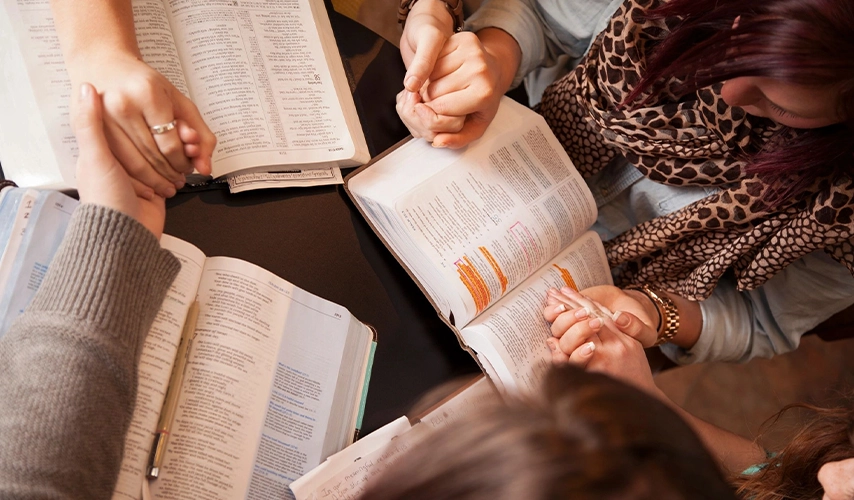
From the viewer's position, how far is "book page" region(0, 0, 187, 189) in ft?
2.06

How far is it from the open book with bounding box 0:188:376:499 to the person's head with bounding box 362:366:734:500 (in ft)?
0.70

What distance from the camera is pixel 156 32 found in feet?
2.40

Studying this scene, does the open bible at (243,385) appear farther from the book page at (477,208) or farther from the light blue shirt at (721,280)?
the light blue shirt at (721,280)

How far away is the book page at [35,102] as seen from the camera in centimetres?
63

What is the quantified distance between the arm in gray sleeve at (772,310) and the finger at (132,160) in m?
0.86

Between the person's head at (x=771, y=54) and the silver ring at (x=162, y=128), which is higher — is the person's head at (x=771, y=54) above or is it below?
above

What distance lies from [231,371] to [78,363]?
0.48 ft

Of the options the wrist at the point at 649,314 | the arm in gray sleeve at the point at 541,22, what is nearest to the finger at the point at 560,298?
the wrist at the point at 649,314

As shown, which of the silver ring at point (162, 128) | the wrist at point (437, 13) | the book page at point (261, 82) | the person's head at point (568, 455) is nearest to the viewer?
the person's head at point (568, 455)

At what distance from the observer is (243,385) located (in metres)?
0.64

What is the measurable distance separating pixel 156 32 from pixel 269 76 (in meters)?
0.14

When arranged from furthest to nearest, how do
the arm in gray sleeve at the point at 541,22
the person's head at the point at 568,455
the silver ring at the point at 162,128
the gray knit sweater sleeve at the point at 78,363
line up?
the arm in gray sleeve at the point at 541,22, the silver ring at the point at 162,128, the gray knit sweater sleeve at the point at 78,363, the person's head at the point at 568,455

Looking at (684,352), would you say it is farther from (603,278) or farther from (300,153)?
(300,153)

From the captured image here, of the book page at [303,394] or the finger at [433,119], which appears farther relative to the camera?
the finger at [433,119]
